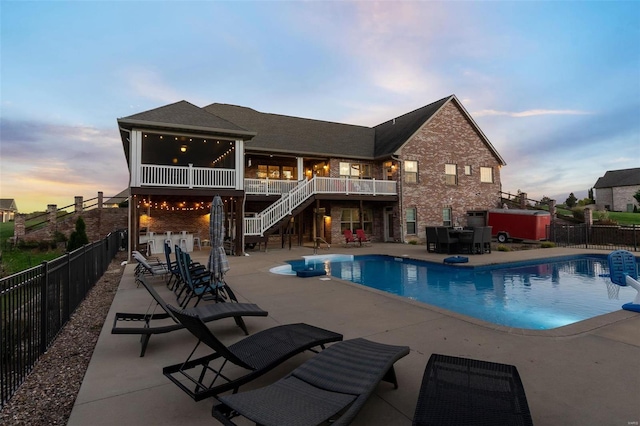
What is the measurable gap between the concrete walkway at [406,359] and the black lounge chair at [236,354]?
0.61 ft

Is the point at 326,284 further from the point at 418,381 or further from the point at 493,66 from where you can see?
the point at 493,66

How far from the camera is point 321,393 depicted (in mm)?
2256

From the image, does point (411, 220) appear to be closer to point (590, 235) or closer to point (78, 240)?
point (590, 235)

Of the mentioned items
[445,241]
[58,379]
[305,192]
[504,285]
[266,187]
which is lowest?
[504,285]

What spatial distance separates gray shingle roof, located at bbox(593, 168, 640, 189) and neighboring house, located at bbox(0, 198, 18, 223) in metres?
118

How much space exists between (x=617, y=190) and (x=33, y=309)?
69607 millimetres

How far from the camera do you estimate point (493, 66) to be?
1948cm

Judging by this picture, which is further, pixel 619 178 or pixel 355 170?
pixel 619 178

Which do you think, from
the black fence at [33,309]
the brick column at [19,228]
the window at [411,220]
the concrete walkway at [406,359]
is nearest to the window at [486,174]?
the window at [411,220]

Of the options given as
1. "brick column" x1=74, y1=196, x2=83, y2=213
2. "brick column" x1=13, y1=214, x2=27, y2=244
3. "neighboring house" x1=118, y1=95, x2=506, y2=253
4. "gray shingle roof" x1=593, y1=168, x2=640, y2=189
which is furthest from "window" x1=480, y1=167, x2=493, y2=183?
"gray shingle roof" x1=593, y1=168, x2=640, y2=189

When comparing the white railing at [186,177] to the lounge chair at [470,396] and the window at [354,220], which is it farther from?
the lounge chair at [470,396]

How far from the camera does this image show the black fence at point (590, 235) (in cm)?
1833

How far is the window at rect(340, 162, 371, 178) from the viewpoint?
21.4 m

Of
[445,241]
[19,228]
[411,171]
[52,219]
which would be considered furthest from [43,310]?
[411,171]
